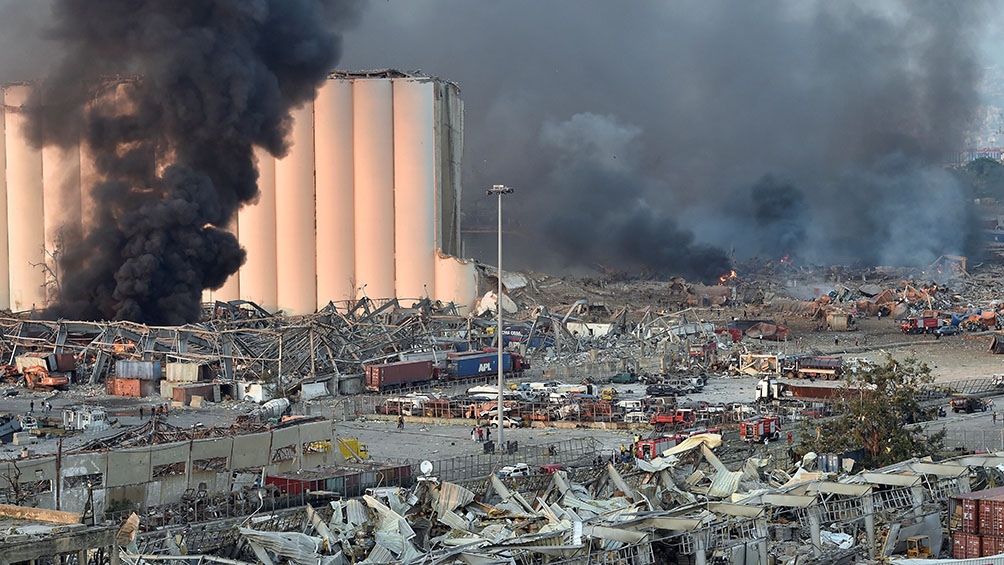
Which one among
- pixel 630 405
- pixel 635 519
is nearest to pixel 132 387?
pixel 630 405

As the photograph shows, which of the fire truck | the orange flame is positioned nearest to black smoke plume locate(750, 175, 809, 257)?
the orange flame

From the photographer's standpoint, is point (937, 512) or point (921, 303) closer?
point (937, 512)

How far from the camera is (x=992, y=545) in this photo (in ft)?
62.8

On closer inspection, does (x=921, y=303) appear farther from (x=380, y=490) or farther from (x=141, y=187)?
(x=380, y=490)

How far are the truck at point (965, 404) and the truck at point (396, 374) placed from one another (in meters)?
16.8

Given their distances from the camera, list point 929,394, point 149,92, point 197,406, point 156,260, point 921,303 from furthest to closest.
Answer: point 921,303, point 149,92, point 156,260, point 197,406, point 929,394

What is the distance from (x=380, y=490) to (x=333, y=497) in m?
2.31

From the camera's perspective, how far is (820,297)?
2881 inches

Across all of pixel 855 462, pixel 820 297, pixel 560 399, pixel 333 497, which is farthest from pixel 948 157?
pixel 333 497

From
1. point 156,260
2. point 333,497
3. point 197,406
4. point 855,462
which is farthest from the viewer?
point 156,260

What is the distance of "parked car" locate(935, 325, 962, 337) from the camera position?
58.6 meters

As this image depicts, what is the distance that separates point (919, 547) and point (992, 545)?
1.13 m

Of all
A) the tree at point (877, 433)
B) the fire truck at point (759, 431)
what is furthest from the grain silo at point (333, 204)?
the tree at point (877, 433)

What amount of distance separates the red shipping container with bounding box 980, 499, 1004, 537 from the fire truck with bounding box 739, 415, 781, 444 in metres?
10.6
